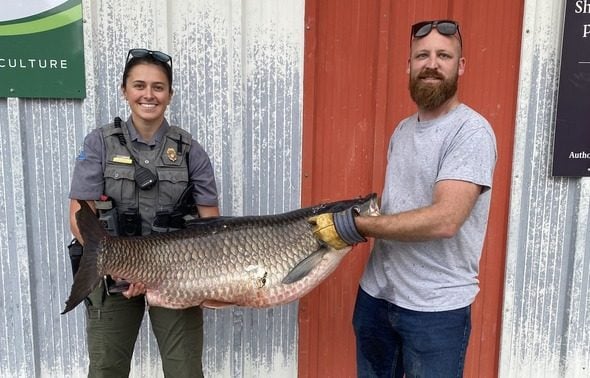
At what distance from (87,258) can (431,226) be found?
1540mm

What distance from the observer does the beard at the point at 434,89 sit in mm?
2305

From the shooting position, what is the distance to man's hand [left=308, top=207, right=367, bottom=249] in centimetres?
231

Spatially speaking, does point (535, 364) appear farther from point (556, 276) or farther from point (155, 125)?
point (155, 125)

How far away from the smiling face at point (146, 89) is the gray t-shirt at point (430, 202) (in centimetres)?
120

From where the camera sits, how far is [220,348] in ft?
11.3

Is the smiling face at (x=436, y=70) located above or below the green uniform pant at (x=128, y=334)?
above

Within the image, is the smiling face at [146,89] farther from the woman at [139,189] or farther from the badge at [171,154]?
the badge at [171,154]

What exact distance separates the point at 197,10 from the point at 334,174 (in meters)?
1.32

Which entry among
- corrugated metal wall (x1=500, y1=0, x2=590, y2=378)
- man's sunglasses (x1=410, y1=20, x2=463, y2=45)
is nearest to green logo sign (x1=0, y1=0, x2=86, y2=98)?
man's sunglasses (x1=410, y1=20, x2=463, y2=45)

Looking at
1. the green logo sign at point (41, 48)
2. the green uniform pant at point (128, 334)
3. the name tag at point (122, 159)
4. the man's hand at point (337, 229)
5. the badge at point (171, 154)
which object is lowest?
the green uniform pant at point (128, 334)

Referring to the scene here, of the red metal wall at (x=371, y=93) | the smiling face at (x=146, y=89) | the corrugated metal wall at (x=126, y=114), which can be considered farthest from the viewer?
the red metal wall at (x=371, y=93)

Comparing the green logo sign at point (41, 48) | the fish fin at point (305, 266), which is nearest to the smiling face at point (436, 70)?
the fish fin at point (305, 266)

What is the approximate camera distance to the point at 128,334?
2725mm

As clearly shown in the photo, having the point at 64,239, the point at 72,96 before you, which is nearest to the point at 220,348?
the point at 64,239
